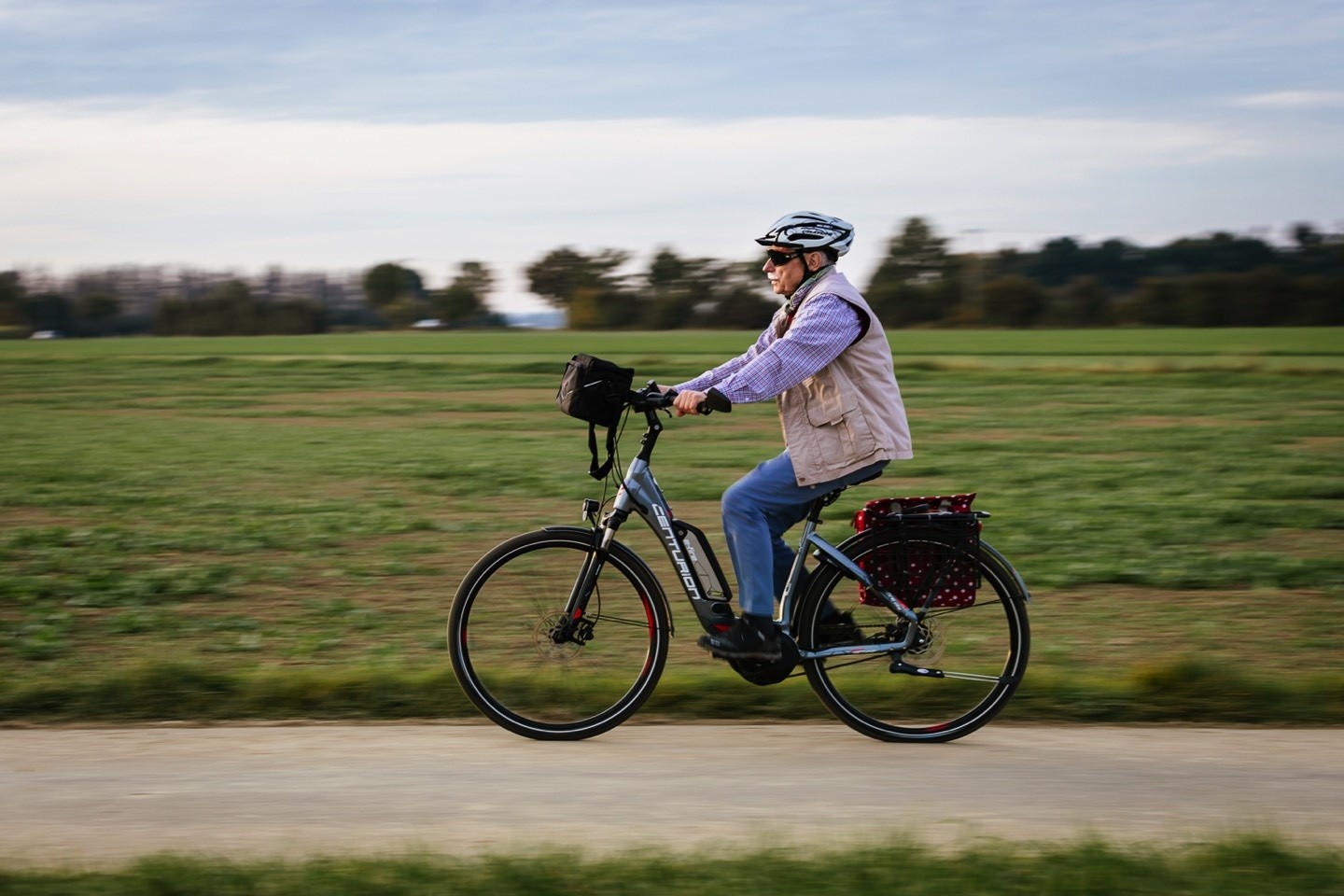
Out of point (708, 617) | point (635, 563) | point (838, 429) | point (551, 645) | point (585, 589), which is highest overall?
point (838, 429)

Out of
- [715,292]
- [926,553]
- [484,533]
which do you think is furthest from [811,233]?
[715,292]

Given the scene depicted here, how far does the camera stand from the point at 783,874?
3918mm

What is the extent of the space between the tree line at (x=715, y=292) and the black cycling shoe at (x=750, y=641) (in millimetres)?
45740

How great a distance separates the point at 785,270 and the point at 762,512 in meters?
Answer: 0.90

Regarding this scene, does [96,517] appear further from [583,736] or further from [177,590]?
[583,736]

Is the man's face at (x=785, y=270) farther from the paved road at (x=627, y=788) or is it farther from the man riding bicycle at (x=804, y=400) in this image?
the paved road at (x=627, y=788)

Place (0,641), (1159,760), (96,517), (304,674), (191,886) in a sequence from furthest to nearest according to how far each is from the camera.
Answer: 1. (96,517)
2. (0,641)
3. (304,674)
4. (1159,760)
5. (191,886)

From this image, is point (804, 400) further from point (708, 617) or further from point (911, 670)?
point (911, 670)

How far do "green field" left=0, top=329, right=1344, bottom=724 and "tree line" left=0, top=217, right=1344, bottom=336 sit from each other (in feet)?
83.1

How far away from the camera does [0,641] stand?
283 inches

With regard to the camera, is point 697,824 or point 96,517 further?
point 96,517

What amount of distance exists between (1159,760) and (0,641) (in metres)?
5.43

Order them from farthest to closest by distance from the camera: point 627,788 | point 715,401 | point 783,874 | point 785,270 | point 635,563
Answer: point 635,563, point 785,270, point 715,401, point 627,788, point 783,874

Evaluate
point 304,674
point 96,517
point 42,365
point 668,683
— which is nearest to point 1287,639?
point 668,683
